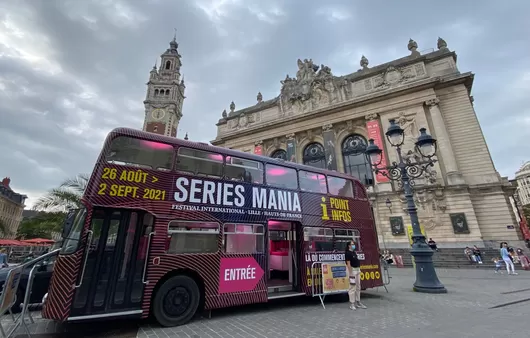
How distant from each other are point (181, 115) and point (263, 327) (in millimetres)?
63204

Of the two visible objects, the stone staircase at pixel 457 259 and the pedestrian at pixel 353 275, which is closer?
the pedestrian at pixel 353 275

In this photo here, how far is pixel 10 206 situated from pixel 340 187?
65.3 metres

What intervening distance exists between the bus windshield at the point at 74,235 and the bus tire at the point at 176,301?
187 centimetres

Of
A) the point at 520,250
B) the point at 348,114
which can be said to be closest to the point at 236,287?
the point at 520,250

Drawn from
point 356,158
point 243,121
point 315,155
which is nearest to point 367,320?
point 356,158

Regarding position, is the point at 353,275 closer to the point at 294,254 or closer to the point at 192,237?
the point at 294,254

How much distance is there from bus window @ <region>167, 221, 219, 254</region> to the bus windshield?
163cm

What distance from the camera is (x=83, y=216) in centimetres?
485

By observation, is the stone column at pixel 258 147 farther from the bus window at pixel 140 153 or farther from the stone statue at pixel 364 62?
the bus window at pixel 140 153

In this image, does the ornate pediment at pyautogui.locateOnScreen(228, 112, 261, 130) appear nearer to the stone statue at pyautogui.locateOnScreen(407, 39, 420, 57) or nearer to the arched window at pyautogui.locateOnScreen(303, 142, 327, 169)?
the arched window at pyautogui.locateOnScreen(303, 142, 327, 169)

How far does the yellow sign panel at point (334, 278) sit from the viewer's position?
23.6 feet

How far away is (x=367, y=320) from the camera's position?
A: 5445 millimetres

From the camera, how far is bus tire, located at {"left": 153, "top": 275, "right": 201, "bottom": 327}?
5.03 metres

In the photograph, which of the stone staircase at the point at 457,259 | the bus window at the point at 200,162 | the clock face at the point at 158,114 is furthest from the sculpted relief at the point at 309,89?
the clock face at the point at 158,114
